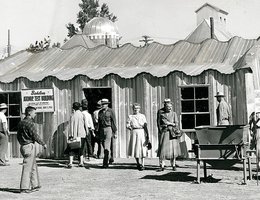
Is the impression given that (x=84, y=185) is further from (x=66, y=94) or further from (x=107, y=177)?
(x=66, y=94)

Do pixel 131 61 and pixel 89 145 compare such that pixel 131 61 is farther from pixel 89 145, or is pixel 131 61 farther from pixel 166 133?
pixel 166 133

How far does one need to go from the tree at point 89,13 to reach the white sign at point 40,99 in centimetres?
4654

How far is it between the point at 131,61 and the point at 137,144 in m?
5.77

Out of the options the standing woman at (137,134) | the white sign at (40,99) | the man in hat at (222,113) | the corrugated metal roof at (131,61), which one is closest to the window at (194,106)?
the corrugated metal roof at (131,61)

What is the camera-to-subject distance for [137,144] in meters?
13.2

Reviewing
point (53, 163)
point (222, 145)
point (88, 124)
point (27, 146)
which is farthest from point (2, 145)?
point (222, 145)

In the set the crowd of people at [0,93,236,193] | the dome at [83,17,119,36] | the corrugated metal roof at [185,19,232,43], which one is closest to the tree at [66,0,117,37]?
the dome at [83,17,119,36]

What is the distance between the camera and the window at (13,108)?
687 inches

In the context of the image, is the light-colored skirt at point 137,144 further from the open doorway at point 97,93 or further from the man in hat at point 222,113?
the open doorway at point 97,93

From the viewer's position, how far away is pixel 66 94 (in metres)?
17.0

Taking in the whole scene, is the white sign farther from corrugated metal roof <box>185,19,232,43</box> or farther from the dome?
the dome

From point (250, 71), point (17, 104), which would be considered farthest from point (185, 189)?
point (17, 104)

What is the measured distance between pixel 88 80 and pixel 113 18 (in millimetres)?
49985

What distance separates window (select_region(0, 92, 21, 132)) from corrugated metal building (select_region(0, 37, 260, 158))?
1.3 inches
